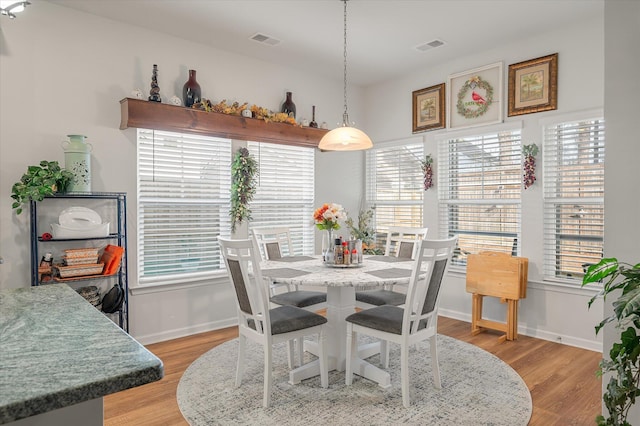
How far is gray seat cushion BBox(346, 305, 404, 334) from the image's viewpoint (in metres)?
2.66

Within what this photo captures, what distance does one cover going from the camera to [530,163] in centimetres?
402

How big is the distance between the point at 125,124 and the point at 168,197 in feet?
2.63

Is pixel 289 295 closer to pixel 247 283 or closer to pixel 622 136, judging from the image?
pixel 247 283

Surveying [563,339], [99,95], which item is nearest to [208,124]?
[99,95]

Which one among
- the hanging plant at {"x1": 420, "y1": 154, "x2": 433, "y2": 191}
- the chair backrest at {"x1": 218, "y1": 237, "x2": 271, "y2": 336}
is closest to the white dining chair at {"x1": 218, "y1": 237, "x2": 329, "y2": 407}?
the chair backrest at {"x1": 218, "y1": 237, "x2": 271, "y2": 336}

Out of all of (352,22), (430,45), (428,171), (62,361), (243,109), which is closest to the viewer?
(62,361)

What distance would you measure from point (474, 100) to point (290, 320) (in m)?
3.25

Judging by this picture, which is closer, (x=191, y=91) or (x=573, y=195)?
(x=573, y=195)

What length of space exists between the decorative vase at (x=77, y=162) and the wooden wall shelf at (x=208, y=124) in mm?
432

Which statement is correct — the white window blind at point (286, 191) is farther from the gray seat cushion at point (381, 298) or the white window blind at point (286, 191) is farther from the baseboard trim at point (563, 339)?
the baseboard trim at point (563, 339)

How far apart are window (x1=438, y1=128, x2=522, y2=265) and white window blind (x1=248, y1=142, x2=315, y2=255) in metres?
1.61

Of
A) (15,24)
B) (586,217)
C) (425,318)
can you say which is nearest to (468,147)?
(586,217)

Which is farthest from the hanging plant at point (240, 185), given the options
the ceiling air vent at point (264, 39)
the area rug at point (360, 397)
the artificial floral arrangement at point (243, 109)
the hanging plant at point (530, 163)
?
the hanging plant at point (530, 163)

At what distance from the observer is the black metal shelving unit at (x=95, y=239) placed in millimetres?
3121
